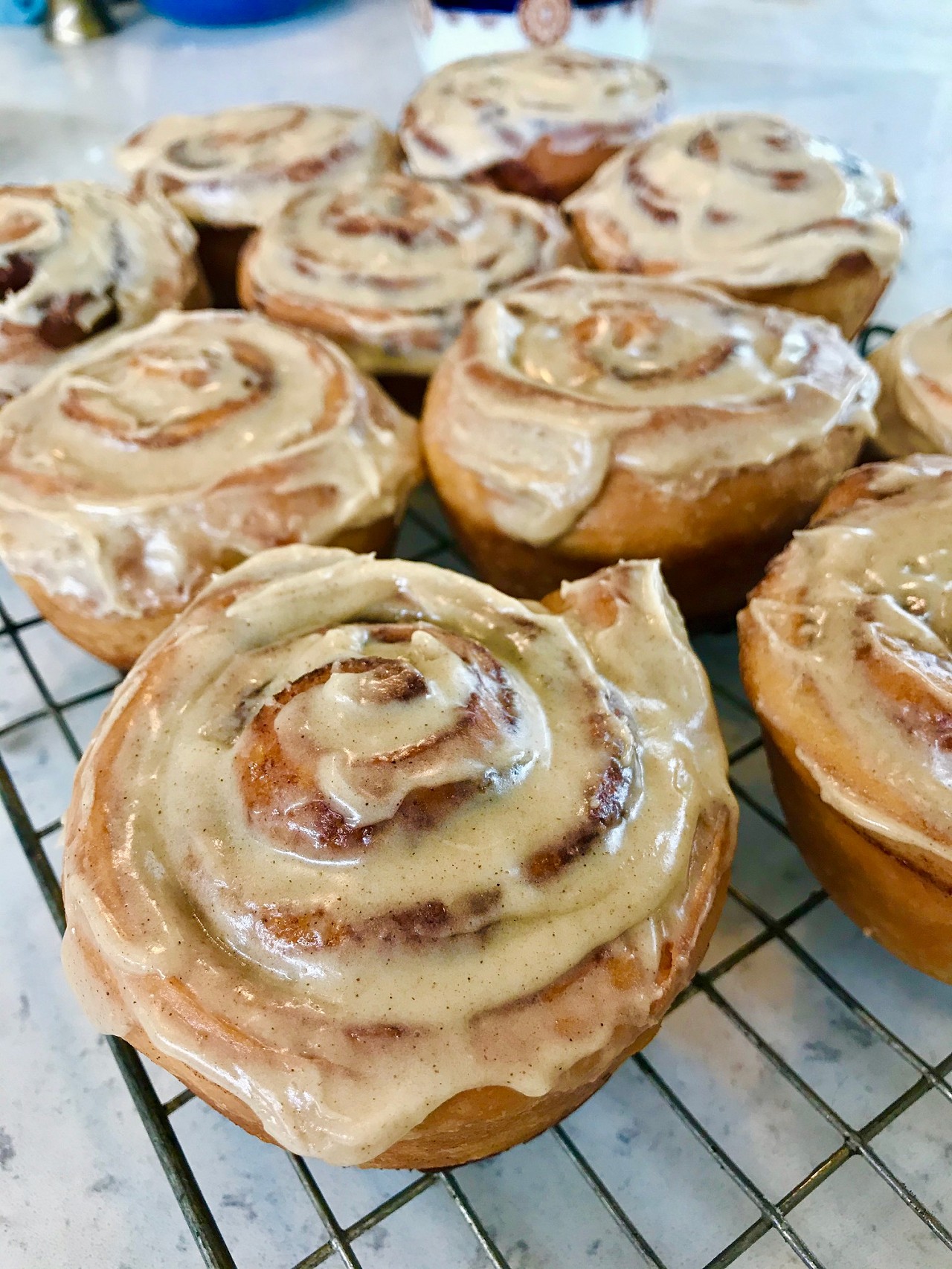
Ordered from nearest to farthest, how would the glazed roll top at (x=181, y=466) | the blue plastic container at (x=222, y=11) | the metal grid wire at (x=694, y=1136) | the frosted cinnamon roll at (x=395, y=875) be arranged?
the frosted cinnamon roll at (x=395, y=875), the metal grid wire at (x=694, y=1136), the glazed roll top at (x=181, y=466), the blue plastic container at (x=222, y=11)

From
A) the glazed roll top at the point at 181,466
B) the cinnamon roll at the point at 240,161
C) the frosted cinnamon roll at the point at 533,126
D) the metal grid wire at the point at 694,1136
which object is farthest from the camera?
the frosted cinnamon roll at the point at 533,126

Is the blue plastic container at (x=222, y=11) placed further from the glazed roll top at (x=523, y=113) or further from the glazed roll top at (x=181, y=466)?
the glazed roll top at (x=181, y=466)

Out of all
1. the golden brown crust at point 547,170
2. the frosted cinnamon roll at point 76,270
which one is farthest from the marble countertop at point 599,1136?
the golden brown crust at point 547,170

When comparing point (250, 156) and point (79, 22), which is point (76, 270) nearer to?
point (250, 156)

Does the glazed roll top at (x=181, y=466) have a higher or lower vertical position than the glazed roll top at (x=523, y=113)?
lower

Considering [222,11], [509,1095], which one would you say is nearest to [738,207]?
[509,1095]

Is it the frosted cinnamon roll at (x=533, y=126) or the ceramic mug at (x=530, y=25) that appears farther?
the ceramic mug at (x=530, y=25)

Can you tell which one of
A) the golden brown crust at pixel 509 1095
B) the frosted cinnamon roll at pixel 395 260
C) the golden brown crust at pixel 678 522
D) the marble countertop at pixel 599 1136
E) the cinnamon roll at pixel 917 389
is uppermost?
the frosted cinnamon roll at pixel 395 260
